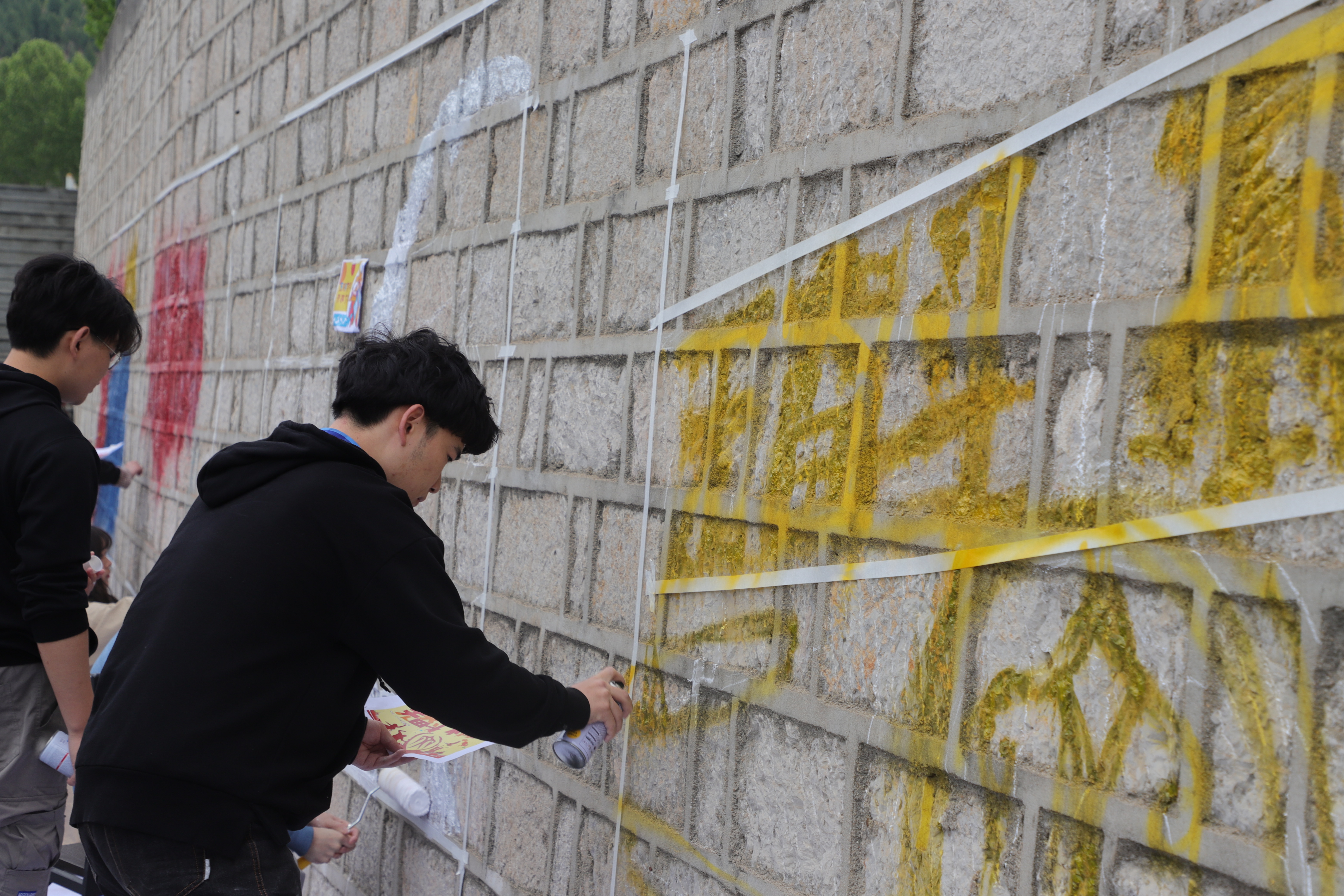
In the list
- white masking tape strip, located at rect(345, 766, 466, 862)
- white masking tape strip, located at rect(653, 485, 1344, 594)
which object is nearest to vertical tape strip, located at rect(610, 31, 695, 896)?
white masking tape strip, located at rect(653, 485, 1344, 594)

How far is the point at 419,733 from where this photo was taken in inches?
93.5

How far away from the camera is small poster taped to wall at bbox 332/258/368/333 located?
3.69 m

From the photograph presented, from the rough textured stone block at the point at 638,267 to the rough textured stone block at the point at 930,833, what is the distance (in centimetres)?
107

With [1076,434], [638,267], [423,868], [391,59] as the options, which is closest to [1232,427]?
[1076,434]

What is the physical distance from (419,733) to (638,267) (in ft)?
3.83

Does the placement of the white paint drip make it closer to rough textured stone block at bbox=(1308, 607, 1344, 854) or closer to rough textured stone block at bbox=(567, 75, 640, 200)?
rough textured stone block at bbox=(567, 75, 640, 200)

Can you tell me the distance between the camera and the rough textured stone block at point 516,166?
9.04ft

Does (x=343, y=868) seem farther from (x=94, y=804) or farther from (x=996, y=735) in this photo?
(x=996, y=735)

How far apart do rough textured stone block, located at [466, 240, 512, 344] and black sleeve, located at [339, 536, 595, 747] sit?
1227 millimetres

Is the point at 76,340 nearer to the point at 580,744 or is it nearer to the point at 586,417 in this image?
the point at 586,417

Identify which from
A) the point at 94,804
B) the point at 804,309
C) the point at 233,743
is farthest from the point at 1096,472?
the point at 94,804

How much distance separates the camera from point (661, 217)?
228cm

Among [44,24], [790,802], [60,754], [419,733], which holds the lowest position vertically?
[60,754]

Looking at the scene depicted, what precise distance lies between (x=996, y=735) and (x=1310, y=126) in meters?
0.86
